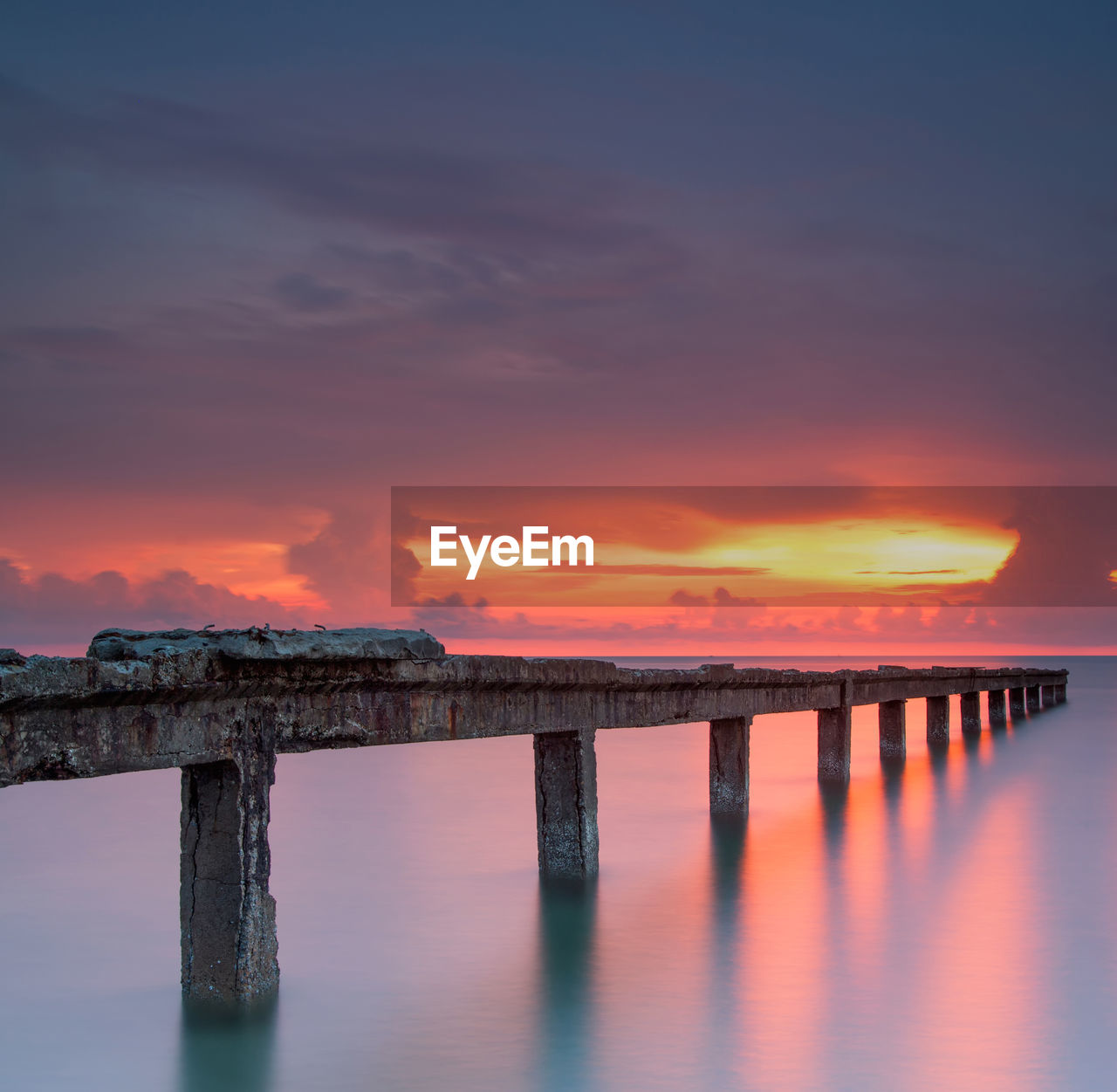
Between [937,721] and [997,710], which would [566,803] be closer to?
[937,721]

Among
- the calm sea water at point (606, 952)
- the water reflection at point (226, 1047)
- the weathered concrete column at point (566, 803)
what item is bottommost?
the calm sea water at point (606, 952)

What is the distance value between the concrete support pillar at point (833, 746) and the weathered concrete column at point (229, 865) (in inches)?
561

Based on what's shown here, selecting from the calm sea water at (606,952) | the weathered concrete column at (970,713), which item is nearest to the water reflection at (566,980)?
the calm sea water at (606,952)

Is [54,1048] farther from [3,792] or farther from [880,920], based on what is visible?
[3,792]

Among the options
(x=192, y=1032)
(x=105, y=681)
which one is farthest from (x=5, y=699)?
(x=192, y=1032)

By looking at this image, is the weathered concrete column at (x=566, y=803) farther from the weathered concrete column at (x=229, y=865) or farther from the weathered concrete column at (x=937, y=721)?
the weathered concrete column at (x=937, y=721)

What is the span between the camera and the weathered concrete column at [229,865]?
707 cm

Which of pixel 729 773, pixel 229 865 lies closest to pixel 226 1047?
pixel 229 865

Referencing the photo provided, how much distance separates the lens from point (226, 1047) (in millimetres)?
7039

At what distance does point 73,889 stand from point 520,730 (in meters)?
5.57

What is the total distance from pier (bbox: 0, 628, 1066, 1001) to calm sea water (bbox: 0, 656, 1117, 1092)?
799mm

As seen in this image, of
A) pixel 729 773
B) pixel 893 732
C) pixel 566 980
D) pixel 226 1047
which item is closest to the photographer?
pixel 226 1047

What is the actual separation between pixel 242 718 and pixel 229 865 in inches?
33.3

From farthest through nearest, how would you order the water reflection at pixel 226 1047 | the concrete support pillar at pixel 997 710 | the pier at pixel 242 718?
the concrete support pillar at pixel 997 710, the water reflection at pixel 226 1047, the pier at pixel 242 718
